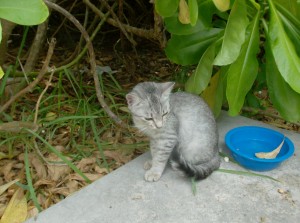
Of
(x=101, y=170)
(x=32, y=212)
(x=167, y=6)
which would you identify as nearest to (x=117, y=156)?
(x=101, y=170)

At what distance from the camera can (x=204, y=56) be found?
96.3 inches

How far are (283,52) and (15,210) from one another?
163 cm

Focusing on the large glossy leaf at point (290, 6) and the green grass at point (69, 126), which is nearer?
the large glossy leaf at point (290, 6)

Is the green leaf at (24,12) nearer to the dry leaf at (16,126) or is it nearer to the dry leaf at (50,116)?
the dry leaf at (16,126)

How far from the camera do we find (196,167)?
2199 millimetres

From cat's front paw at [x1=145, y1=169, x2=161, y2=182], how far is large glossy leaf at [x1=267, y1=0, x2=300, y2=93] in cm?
84

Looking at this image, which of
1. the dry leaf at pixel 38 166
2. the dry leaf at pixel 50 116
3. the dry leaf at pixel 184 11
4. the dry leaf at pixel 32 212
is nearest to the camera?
the dry leaf at pixel 184 11

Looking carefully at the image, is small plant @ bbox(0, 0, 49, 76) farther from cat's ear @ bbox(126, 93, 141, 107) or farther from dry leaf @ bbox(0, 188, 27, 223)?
dry leaf @ bbox(0, 188, 27, 223)

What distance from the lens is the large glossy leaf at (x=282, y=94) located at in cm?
236

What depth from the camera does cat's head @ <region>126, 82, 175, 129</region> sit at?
7.22 ft

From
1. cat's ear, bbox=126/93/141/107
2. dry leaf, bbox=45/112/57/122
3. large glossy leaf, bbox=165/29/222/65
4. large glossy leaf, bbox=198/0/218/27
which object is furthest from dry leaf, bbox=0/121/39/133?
large glossy leaf, bbox=198/0/218/27

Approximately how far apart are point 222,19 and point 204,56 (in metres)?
0.47

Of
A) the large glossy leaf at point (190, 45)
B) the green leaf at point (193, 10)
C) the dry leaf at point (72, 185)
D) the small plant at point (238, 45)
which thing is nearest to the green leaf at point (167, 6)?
the small plant at point (238, 45)

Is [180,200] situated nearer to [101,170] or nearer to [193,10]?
[101,170]
